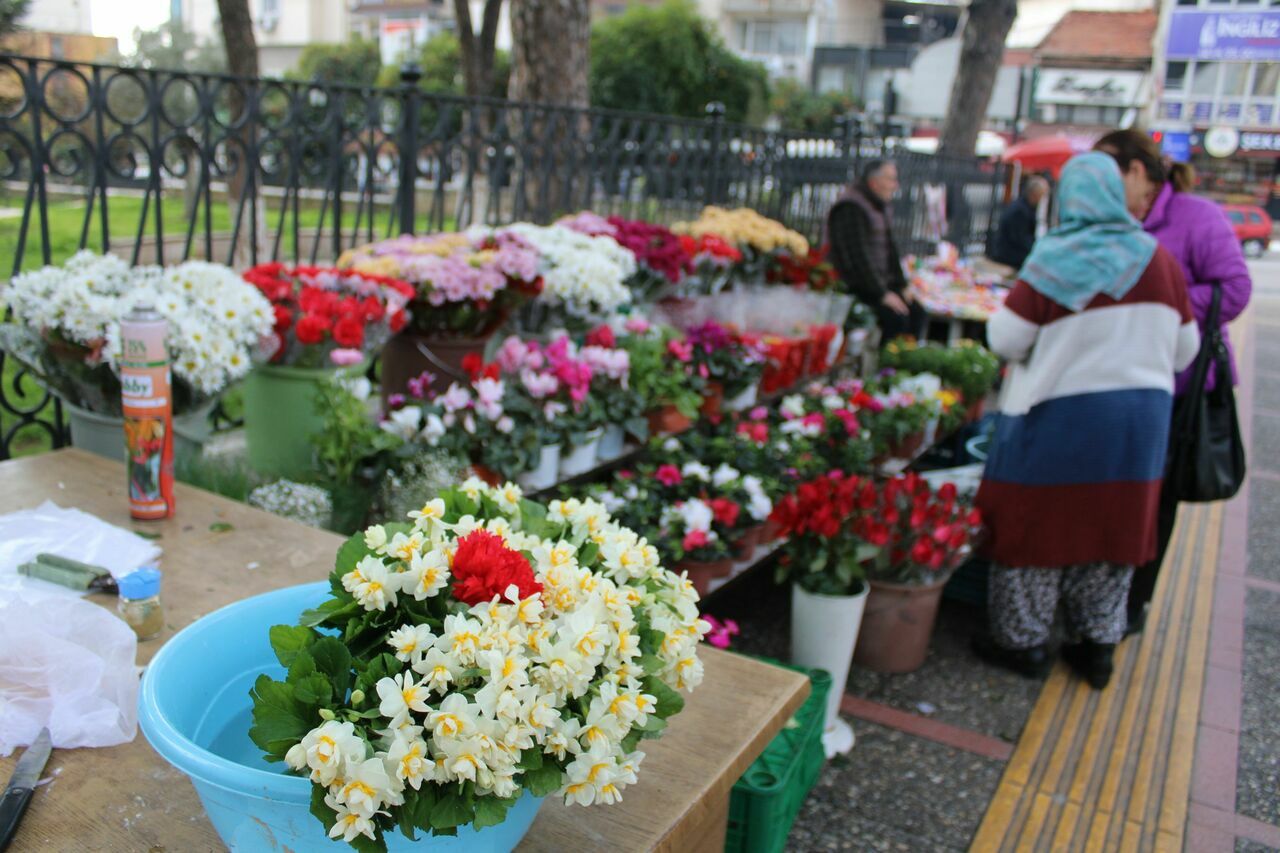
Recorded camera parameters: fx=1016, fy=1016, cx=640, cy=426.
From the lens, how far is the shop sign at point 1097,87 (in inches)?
1725

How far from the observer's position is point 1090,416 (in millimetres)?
3385

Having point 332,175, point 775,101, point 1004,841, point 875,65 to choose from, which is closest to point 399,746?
point 1004,841

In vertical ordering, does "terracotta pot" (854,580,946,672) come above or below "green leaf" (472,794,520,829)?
below

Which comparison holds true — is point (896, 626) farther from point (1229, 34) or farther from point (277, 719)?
point (1229, 34)

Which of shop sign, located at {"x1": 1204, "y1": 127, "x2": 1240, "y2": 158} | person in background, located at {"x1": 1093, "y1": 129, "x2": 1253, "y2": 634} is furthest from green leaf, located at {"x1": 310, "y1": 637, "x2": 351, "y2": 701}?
shop sign, located at {"x1": 1204, "y1": 127, "x2": 1240, "y2": 158}

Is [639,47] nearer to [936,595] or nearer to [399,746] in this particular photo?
[936,595]

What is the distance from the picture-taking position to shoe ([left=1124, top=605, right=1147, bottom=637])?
4.05 meters

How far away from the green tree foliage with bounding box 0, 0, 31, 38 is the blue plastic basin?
32.3 feet

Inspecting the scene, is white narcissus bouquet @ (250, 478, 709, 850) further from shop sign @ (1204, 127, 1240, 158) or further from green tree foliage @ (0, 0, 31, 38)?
shop sign @ (1204, 127, 1240, 158)

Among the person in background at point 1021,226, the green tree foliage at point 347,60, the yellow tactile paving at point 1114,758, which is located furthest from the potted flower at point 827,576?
the green tree foliage at point 347,60

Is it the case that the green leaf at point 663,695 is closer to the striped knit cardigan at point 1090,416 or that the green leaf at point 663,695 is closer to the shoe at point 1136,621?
the striped knit cardigan at point 1090,416

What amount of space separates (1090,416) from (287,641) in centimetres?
298

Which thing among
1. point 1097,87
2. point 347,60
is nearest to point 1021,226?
point 347,60

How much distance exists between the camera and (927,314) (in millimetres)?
7457
